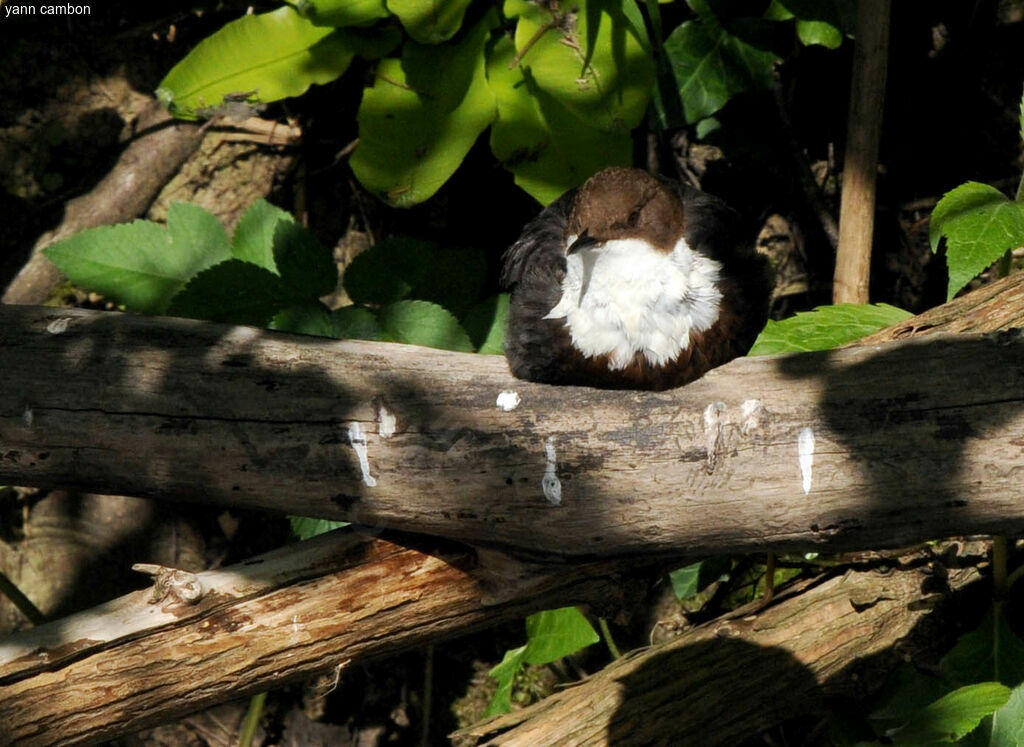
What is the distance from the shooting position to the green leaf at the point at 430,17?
118 inches

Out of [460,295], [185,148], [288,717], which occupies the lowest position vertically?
[288,717]

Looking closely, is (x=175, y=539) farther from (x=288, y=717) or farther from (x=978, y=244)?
(x=978, y=244)

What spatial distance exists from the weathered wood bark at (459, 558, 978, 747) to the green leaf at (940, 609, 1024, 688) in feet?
1.08

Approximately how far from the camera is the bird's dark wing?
2850mm

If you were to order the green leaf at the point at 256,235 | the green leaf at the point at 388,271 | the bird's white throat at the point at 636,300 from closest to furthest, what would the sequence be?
the bird's white throat at the point at 636,300 < the green leaf at the point at 388,271 < the green leaf at the point at 256,235

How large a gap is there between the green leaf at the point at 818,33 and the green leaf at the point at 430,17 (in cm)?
115

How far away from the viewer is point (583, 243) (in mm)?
2627

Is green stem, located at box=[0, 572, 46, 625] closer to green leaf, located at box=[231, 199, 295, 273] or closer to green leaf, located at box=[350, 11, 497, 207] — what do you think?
green leaf, located at box=[231, 199, 295, 273]

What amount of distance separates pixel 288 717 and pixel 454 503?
6.88 feet

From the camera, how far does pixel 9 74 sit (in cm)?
398

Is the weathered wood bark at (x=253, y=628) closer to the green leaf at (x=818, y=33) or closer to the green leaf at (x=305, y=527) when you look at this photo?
the green leaf at (x=305, y=527)

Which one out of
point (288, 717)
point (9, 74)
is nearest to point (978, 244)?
point (288, 717)

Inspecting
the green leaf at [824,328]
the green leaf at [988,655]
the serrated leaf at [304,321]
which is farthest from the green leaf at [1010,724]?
the serrated leaf at [304,321]

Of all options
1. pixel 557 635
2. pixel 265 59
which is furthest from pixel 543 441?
pixel 265 59
